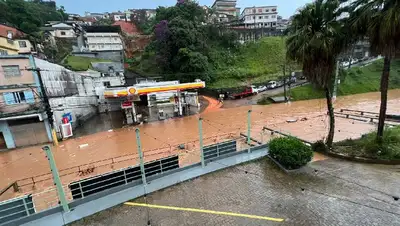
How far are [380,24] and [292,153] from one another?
20.4 ft

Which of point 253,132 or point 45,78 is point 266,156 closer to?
point 253,132

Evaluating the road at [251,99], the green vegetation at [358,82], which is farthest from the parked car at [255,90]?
the green vegetation at [358,82]

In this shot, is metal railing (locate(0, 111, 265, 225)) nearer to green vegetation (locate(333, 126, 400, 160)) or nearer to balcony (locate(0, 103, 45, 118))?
green vegetation (locate(333, 126, 400, 160))

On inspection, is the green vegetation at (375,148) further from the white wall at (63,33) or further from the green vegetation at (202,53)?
the white wall at (63,33)

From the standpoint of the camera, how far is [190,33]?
36469mm

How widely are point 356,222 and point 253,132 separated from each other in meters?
11.5

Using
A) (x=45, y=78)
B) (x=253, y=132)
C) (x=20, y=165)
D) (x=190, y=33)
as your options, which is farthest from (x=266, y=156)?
(x=190, y=33)

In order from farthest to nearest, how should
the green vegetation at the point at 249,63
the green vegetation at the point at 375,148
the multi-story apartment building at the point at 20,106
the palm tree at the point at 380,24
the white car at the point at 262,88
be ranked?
1. the green vegetation at the point at 249,63
2. the white car at the point at 262,88
3. the multi-story apartment building at the point at 20,106
4. the green vegetation at the point at 375,148
5. the palm tree at the point at 380,24

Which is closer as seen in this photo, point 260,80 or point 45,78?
point 45,78

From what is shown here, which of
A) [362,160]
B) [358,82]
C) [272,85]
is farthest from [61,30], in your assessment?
[358,82]

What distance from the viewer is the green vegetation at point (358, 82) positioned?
32.1 metres

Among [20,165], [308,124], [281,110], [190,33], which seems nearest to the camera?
[20,165]

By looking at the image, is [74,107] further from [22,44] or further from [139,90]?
[22,44]

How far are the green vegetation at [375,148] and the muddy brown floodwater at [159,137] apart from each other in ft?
10.8
